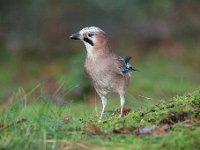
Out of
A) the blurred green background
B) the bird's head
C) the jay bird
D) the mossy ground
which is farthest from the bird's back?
the blurred green background

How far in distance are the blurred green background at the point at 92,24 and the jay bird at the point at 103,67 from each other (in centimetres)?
744

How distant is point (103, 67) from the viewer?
26.5 ft

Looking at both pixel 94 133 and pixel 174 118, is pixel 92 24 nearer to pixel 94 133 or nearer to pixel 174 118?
pixel 174 118

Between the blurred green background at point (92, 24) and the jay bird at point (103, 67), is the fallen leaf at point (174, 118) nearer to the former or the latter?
the jay bird at point (103, 67)


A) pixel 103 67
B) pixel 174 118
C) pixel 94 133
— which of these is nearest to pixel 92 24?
pixel 103 67

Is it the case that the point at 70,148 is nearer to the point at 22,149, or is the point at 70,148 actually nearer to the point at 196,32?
the point at 22,149

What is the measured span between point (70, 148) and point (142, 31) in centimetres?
1397

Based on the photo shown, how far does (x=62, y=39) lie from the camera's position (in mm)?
18141

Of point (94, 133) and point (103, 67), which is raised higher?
point (103, 67)

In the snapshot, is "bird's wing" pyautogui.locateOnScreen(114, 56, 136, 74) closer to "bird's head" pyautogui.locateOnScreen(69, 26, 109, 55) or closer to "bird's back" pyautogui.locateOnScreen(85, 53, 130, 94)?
"bird's back" pyautogui.locateOnScreen(85, 53, 130, 94)

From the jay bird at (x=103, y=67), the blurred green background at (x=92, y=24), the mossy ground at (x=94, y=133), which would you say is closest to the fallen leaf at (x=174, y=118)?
the mossy ground at (x=94, y=133)

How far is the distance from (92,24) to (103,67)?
9.61m

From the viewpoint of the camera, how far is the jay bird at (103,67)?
26.5 ft

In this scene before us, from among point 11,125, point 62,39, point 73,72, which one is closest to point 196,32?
point 62,39
